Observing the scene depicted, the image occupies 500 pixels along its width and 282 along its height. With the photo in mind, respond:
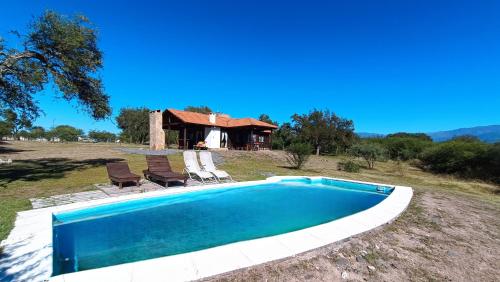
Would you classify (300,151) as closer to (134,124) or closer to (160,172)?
(160,172)

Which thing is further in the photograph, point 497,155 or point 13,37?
point 497,155

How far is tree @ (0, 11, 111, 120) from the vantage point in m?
10.9

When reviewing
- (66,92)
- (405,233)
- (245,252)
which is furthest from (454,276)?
(66,92)

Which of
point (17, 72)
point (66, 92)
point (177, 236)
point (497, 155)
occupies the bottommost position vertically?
point (177, 236)

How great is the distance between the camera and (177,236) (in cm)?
526

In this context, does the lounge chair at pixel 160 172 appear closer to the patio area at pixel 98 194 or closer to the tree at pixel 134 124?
the patio area at pixel 98 194

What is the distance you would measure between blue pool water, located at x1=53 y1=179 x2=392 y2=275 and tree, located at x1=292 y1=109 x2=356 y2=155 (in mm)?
26089

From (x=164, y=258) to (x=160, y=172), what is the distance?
6393mm

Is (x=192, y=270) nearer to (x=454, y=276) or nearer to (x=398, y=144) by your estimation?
(x=454, y=276)

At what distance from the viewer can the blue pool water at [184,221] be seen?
14.8ft

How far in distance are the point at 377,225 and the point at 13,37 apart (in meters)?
15.4

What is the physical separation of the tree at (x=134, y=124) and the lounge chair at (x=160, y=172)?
134ft

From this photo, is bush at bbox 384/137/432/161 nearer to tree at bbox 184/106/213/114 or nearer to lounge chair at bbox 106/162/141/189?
lounge chair at bbox 106/162/141/189

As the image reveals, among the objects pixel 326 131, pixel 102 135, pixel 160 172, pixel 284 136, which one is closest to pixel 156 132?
pixel 160 172
